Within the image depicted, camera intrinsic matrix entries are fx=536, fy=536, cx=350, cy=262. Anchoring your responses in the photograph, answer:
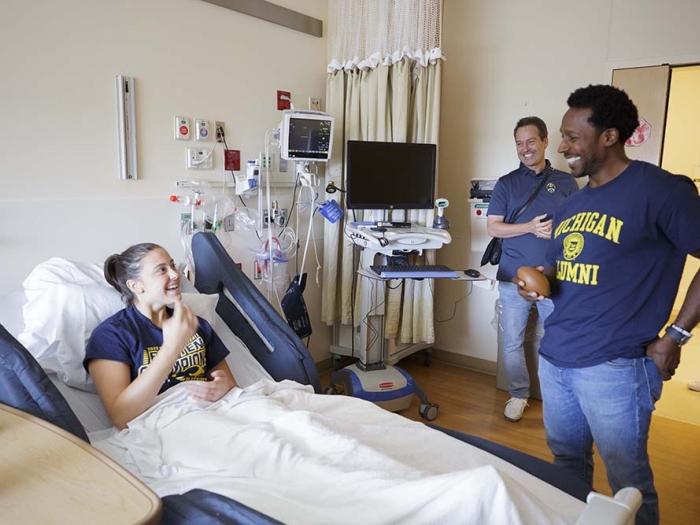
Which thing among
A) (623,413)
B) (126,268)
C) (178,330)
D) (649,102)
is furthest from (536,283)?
(649,102)

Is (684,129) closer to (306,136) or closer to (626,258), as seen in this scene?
(306,136)

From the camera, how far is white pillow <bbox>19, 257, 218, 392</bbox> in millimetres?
1718

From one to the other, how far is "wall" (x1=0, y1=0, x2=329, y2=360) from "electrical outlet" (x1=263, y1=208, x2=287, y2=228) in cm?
17

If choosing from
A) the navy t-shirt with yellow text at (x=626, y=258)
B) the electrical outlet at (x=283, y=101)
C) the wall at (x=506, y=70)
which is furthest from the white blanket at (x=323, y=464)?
the wall at (x=506, y=70)

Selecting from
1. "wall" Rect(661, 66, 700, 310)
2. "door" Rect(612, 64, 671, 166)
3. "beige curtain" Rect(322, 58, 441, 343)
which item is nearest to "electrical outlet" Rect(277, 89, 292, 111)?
"beige curtain" Rect(322, 58, 441, 343)

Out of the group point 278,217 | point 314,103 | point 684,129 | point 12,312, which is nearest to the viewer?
point 12,312

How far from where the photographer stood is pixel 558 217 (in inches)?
65.2

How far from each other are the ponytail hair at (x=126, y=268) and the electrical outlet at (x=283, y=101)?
154cm

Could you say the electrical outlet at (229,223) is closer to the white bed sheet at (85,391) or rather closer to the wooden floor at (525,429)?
the white bed sheet at (85,391)

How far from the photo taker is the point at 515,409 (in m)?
2.92

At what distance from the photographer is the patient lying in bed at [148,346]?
1549mm

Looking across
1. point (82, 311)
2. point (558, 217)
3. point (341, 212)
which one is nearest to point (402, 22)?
point (341, 212)

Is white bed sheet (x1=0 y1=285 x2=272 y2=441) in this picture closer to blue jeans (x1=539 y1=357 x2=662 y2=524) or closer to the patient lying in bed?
the patient lying in bed

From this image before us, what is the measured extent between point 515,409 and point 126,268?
2.15 meters
